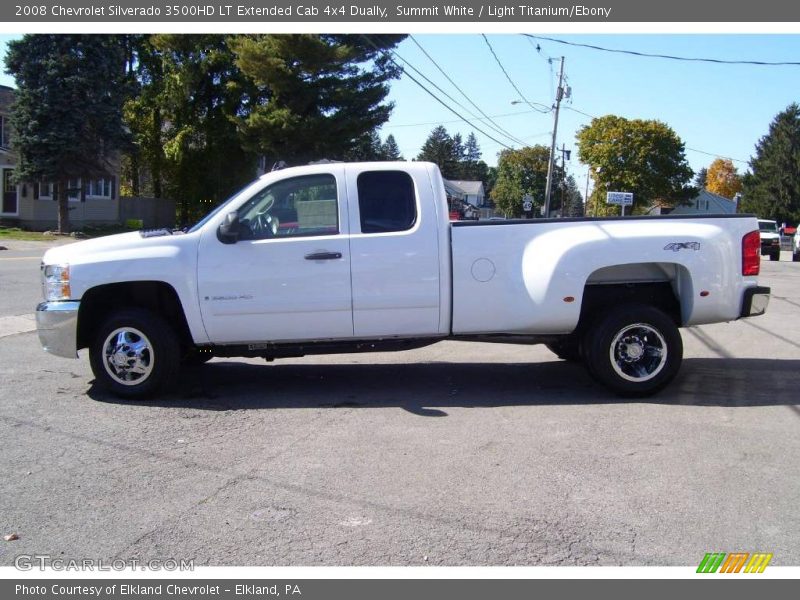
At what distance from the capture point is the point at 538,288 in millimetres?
6621

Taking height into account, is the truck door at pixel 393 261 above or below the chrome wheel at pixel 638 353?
Result: above

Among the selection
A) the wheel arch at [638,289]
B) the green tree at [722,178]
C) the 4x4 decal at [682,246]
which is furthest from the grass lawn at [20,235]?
the green tree at [722,178]

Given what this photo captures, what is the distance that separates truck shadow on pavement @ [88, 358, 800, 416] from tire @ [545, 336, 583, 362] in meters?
0.12

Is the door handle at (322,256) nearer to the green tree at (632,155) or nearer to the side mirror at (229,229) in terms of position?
the side mirror at (229,229)

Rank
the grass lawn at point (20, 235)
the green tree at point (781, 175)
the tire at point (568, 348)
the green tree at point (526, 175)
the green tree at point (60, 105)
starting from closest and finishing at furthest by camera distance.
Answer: the tire at point (568, 348) < the grass lawn at point (20, 235) < the green tree at point (60, 105) < the green tree at point (781, 175) < the green tree at point (526, 175)

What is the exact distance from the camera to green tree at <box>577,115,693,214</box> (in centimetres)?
6175

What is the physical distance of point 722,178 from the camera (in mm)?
115438

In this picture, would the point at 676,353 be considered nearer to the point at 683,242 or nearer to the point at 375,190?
the point at 683,242

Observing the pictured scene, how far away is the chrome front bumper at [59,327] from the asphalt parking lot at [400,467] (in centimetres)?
51

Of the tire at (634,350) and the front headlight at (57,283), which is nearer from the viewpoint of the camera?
the front headlight at (57,283)

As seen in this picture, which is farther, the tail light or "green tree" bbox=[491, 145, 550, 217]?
"green tree" bbox=[491, 145, 550, 217]

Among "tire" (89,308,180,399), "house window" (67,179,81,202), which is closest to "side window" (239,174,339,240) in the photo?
"tire" (89,308,180,399)

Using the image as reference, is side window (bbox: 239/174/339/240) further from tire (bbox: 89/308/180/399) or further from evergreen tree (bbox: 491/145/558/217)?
evergreen tree (bbox: 491/145/558/217)

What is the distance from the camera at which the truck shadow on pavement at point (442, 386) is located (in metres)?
6.77
